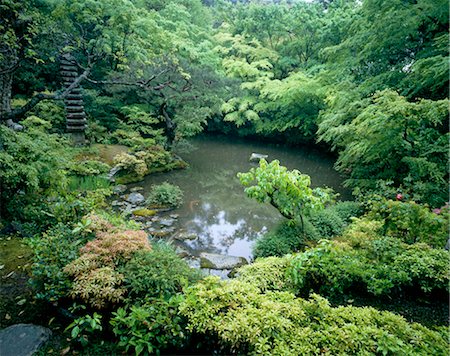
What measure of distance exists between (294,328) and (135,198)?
20.6 feet

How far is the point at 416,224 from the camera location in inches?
160

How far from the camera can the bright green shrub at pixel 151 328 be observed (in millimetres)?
2508

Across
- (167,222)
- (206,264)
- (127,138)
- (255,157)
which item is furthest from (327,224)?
(127,138)

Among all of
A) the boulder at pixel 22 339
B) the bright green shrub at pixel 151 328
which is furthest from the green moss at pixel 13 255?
the bright green shrub at pixel 151 328

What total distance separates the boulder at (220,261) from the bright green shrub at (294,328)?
242cm

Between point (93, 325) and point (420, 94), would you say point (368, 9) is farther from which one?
point (93, 325)

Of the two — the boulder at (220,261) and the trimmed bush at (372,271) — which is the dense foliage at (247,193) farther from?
the boulder at (220,261)

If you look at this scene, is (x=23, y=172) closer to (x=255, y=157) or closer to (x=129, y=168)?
(x=129, y=168)

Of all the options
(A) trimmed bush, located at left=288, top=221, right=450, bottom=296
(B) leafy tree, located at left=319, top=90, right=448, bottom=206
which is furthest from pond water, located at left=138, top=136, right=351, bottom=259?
(B) leafy tree, located at left=319, top=90, right=448, bottom=206

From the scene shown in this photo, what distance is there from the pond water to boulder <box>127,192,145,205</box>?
0.30 m

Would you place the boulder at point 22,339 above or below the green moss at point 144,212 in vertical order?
above

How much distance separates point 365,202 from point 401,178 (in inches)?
39.3

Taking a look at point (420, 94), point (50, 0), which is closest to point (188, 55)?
point (50, 0)

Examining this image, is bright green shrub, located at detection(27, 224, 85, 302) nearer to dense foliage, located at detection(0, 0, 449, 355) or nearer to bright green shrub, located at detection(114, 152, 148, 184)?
dense foliage, located at detection(0, 0, 449, 355)
